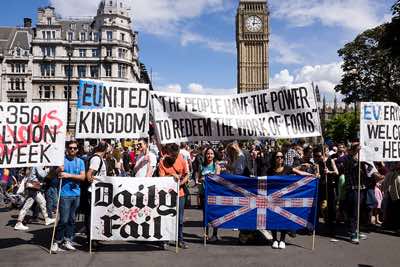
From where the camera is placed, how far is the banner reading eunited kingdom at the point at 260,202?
8430 mm

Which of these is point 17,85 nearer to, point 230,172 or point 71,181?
point 230,172

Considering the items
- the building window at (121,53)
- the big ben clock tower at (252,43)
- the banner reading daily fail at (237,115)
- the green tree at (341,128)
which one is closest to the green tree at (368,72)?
the green tree at (341,128)

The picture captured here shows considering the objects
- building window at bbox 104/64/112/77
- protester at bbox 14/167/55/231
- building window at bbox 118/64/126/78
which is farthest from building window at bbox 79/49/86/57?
protester at bbox 14/167/55/231

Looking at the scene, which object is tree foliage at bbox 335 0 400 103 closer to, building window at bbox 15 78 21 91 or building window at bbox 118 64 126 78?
building window at bbox 118 64 126 78

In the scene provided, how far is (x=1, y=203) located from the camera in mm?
14523

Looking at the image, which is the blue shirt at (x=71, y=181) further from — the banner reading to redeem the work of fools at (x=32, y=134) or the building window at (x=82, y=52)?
the building window at (x=82, y=52)

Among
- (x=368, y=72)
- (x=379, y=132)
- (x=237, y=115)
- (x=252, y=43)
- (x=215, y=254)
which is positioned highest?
(x=252, y=43)

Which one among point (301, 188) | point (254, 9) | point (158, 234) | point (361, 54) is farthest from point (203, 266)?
point (254, 9)

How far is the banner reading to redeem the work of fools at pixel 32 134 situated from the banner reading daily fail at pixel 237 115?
1.80 meters

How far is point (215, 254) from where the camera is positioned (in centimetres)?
780

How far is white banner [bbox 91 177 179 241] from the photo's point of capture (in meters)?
7.91

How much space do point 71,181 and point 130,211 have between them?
1137mm

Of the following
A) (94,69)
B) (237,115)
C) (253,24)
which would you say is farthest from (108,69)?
(237,115)

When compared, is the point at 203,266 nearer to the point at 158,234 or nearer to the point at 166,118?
the point at 158,234
